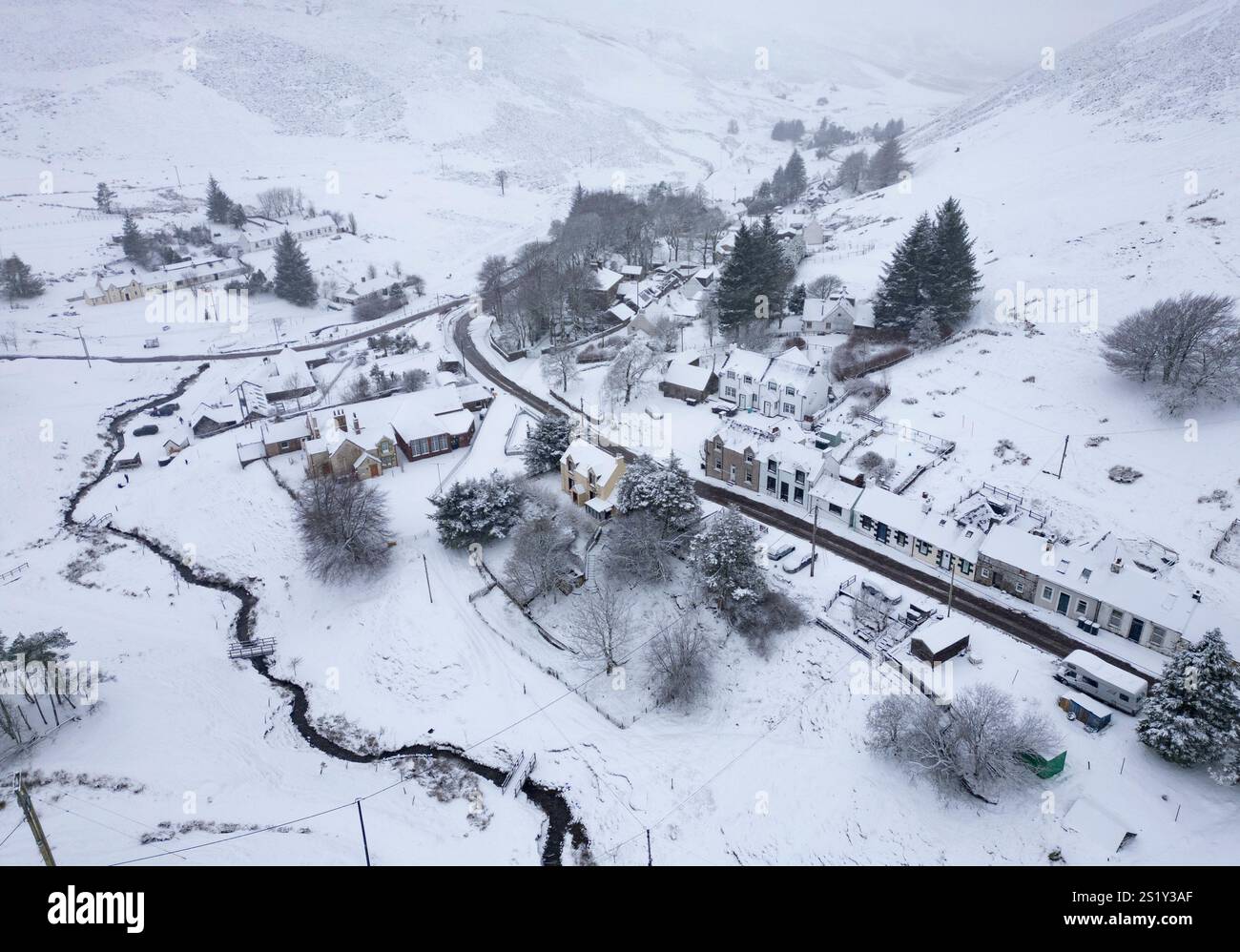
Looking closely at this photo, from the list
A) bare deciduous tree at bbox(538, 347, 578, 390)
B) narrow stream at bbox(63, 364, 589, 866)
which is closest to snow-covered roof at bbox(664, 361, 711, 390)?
bare deciduous tree at bbox(538, 347, 578, 390)

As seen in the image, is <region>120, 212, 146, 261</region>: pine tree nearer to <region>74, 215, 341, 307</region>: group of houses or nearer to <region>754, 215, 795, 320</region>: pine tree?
<region>74, 215, 341, 307</region>: group of houses

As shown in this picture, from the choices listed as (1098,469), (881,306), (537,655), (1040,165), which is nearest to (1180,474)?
(1098,469)

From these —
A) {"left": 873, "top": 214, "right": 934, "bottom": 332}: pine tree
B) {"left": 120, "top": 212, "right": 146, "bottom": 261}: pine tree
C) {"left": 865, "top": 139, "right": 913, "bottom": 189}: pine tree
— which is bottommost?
{"left": 873, "top": 214, "right": 934, "bottom": 332}: pine tree

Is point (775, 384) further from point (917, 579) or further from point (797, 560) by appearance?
point (917, 579)

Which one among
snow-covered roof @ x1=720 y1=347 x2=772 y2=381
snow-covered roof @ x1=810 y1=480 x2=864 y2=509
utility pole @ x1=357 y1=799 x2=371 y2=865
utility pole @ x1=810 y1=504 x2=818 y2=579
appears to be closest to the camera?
utility pole @ x1=357 y1=799 x2=371 y2=865

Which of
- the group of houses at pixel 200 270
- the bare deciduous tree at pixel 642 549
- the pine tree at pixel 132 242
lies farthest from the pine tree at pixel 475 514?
the pine tree at pixel 132 242
